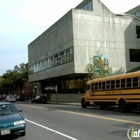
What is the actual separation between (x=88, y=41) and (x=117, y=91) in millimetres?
21317

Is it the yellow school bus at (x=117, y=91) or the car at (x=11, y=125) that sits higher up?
the yellow school bus at (x=117, y=91)

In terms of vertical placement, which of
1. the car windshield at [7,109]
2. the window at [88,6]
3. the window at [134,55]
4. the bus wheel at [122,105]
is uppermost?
the window at [88,6]

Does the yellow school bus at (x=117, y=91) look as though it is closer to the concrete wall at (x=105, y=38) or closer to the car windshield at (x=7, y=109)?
the car windshield at (x=7, y=109)

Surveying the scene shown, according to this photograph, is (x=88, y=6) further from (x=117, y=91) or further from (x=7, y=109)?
(x=7, y=109)

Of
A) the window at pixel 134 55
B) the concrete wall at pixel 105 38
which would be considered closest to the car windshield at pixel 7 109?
the concrete wall at pixel 105 38

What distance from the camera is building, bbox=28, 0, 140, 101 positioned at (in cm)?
4003

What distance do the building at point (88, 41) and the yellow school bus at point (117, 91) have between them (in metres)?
15.5

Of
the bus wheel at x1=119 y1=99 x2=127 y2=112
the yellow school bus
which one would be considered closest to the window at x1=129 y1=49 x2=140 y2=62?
the yellow school bus

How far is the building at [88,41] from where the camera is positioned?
4003 cm

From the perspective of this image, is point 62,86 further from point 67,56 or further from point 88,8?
point 88,8

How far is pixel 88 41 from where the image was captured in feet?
133

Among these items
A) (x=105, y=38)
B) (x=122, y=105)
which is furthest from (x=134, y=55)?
(x=122, y=105)

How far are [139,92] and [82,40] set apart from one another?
77.0 ft

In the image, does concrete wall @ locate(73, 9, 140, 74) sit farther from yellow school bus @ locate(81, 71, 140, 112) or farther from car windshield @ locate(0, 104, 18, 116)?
car windshield @ locate(0, 104, 18, 116)
